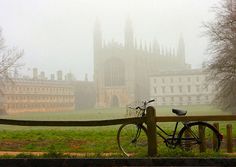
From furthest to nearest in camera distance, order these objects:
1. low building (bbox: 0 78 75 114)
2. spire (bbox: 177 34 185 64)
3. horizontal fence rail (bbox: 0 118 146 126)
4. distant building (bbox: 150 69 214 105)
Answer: spire (bbox: 177 34 185 64) → distant building (bbox: 150 69 214 105) → low building (bbox: 0 78 75 114) → horizontal fence rail (bbox: 0 118 146 126)

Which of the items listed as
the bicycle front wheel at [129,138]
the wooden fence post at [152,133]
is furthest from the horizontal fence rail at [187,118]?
the bicycle front wheel at [129,138]

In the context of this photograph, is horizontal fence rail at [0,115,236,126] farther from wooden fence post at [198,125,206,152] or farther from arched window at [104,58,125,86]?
arched window at [104,58,125,86]

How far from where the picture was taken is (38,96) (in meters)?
98.6

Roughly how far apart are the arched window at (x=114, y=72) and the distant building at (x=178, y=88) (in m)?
9.52

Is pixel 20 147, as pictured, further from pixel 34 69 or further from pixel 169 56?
pixel 169 56

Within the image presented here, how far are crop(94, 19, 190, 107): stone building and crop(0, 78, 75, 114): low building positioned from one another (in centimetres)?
991

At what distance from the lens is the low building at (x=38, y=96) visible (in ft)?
290

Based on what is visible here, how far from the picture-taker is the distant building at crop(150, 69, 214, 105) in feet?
388

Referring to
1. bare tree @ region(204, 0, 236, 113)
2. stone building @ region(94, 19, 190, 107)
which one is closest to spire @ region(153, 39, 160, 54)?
stone building @ region(94, 19, 190, 107)

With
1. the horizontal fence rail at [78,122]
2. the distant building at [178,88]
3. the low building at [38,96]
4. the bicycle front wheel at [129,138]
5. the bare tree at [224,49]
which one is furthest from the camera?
the distant building at [178,88]

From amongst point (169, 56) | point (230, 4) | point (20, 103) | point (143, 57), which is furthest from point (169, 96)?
point (230, 4)

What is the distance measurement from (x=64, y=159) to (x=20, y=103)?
87.8m

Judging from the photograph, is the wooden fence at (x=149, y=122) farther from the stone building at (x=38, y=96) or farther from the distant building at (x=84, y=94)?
the distant building at (x=84, y=94)

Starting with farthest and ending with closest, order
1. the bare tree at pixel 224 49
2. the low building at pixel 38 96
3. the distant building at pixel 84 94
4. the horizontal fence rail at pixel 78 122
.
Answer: the distant building at pixel 84 94, the low building at pixel 38 96, the bare tree at pixel 224 49, the horizontal fence rail at pixel 78 122
